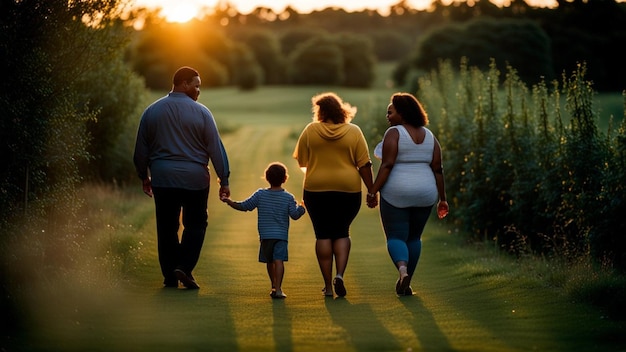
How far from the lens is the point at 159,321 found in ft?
27.6

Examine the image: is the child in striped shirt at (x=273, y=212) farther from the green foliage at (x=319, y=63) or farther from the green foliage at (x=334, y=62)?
the green foliage at (x=334, y=62)

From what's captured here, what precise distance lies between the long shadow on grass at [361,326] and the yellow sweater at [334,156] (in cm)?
114

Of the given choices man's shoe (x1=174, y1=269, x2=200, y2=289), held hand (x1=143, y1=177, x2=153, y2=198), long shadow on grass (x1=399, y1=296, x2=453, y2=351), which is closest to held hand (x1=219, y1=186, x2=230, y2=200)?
held hand (x1=143, y1=177, x2=153, y2=198)

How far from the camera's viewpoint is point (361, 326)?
8.28 m

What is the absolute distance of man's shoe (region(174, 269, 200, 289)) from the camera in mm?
10305

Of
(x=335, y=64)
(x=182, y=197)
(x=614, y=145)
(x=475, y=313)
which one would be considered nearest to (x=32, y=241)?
(x=182, y=197)

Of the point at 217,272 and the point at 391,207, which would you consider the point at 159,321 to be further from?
the point at 217,272

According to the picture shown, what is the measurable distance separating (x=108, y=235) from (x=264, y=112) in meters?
76.7

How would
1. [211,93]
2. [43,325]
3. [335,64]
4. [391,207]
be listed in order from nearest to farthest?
[43,325], [391,207], [211,93], [335,64]

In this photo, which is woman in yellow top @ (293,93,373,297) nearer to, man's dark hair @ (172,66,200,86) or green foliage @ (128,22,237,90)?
man's dark hair @ (172,66,200,86)

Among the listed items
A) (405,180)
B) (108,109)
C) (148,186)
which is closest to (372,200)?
(405,180)

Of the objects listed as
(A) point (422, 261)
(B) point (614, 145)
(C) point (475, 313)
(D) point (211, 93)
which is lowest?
(D) point (211, 93)

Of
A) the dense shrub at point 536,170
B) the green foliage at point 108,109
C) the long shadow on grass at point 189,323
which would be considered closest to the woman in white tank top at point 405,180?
the long shadow on grass at point 189,323

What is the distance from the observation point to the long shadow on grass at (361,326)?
295 inches
